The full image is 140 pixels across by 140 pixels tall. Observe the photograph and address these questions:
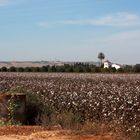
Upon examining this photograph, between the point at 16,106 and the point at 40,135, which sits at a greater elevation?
the point at 16,106

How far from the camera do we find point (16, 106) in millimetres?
15656

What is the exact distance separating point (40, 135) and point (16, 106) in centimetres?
363

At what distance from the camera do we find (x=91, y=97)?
18.4 meters

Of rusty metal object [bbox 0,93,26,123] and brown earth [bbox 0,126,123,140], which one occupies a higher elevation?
rusty metal object [bbox 0,93,26,123]

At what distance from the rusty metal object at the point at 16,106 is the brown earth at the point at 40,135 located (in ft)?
7.12

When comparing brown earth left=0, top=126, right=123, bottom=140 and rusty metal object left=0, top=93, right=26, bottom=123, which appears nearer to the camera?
brown earth left=0, top=126, right=123, bottom=140

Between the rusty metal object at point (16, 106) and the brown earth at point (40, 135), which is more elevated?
the rusty metal object at point (16, 106)

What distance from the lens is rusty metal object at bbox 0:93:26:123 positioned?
1564cm

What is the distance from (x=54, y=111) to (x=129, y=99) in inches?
104

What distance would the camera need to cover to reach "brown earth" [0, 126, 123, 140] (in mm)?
11797

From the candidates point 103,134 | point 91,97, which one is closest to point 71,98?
point 91,97

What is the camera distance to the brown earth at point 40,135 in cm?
1180

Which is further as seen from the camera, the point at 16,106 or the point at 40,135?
the point at 16,106

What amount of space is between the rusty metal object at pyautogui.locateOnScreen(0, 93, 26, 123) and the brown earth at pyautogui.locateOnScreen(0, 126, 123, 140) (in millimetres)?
2170
